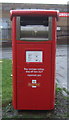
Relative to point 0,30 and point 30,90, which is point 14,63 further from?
point 0,30

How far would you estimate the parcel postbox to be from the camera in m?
4.38

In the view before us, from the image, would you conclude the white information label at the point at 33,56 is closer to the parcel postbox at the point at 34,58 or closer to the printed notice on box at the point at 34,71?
the parcel postbox at the point at 34,58

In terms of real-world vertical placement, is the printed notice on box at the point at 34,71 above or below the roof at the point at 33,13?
below

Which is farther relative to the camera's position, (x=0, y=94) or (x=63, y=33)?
(x=63, y=33)

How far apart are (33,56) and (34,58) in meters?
0.04

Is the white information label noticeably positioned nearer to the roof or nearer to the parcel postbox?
the parcel postbox

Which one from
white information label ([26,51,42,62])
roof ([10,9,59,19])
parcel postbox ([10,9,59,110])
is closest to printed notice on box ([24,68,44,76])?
parcel postbox ([10,9,59,110])

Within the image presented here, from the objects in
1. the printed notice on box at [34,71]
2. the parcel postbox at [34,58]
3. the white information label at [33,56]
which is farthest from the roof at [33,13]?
the printed notice on box at [34,71]

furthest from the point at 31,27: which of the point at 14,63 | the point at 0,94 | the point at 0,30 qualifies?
the point at 0,30

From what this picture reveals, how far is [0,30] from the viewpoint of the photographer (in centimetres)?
3212

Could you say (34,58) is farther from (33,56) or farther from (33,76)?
(33,76)

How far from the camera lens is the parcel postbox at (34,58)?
4383 millimetres

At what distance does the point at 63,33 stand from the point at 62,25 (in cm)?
142

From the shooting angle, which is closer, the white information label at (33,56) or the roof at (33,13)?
the roof at (33,13)
